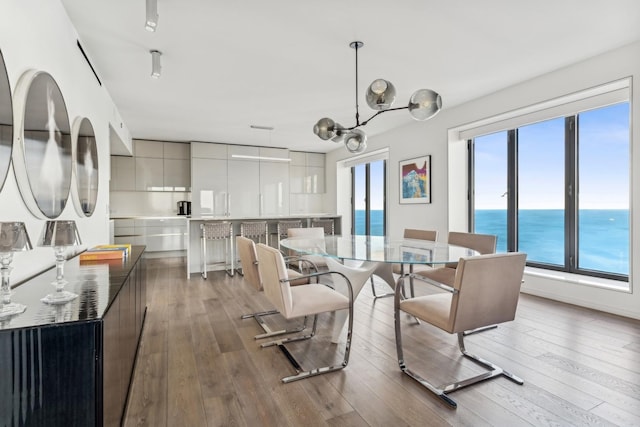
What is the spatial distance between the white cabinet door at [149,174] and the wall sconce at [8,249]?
21.6 ft

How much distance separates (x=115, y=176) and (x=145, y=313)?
4.73 m

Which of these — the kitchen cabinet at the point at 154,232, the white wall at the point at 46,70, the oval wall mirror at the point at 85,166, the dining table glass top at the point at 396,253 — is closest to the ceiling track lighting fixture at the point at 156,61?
the white wall at the point at 46,70

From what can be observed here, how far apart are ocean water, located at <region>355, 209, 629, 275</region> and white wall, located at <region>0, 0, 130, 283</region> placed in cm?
496

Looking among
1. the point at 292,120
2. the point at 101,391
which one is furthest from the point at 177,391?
the point at 292,120

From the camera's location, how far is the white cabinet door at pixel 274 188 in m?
7.73

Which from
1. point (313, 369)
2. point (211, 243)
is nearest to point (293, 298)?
point (313, 369)

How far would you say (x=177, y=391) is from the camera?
1.99m

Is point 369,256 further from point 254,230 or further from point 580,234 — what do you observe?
point 254,230

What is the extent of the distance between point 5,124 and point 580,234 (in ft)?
16.6

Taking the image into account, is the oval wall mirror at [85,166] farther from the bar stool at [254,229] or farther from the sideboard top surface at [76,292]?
the bar stool at [254,229]

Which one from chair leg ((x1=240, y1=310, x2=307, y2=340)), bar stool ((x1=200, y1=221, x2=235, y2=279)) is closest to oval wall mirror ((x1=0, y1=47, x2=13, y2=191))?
chair leg ((x1=240, y1=310, x2=307, y2=340))

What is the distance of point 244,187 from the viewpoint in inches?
295

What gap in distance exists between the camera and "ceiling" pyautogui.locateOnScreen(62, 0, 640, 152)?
252cm

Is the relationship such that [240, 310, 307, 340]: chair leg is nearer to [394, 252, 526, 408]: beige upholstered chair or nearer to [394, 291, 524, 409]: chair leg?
[394, 291, 524, 409]: chair leg
